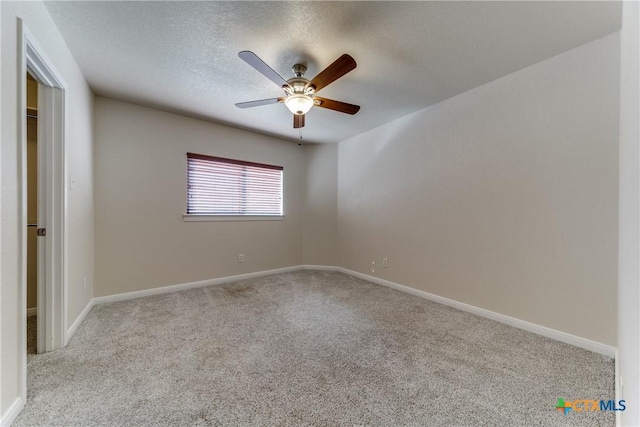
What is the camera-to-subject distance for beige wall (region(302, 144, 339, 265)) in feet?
14.3

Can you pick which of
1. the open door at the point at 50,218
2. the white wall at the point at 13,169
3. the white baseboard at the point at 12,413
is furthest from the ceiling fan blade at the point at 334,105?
the white baseboard at the point at 12,413

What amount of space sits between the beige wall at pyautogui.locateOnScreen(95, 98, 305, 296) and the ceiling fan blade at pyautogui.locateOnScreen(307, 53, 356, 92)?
2.18 m

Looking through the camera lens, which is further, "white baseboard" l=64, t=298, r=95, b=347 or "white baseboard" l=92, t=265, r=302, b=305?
"white baseboard" l=92, t=265, r=302, b=305

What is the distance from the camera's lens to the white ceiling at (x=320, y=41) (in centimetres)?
156

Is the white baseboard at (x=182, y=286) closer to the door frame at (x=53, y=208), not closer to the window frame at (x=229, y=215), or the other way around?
the window frame at (x=229, y=215)

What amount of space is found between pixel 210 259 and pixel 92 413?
2.31 m

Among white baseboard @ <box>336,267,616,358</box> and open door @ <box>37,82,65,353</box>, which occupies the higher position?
open door @ <box>37,82,65,353</box>

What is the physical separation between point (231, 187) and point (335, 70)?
2.56m

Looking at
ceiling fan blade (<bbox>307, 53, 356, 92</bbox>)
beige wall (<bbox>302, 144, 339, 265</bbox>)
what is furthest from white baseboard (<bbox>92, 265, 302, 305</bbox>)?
ceiling fan blade (<bbox>307, 53, 356, 92</bbox>)

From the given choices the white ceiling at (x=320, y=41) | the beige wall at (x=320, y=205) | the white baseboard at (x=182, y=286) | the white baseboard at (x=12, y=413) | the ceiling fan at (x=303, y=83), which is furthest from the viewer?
the beige wall at (x=320, y=205)

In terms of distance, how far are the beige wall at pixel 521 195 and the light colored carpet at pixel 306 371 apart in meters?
0.38

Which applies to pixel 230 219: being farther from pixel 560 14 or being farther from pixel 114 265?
pixel 560 14

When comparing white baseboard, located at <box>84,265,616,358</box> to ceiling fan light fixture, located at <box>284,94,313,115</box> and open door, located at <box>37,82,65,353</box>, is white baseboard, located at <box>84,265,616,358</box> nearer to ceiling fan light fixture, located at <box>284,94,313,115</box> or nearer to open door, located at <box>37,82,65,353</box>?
open door, located at <box>37,82,65,353</box>

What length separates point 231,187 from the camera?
12.3 ft
